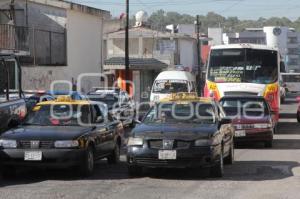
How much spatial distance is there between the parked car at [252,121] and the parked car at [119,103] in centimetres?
669

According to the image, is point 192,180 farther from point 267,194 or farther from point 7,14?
point 7,14

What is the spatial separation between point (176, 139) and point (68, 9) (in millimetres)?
27639

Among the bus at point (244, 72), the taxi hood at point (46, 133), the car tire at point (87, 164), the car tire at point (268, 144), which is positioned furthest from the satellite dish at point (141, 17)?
the car tire at point (87, 164)

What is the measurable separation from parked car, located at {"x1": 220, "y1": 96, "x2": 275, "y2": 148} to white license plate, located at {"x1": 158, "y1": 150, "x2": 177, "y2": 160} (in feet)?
24.1

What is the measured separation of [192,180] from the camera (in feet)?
41.2

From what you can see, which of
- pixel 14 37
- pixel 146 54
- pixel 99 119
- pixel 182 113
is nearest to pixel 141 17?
pixel 146 54

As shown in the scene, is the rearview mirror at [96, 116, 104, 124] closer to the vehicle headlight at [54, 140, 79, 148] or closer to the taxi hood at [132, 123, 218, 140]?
the taxi hood at [132, 123, 218, 140]

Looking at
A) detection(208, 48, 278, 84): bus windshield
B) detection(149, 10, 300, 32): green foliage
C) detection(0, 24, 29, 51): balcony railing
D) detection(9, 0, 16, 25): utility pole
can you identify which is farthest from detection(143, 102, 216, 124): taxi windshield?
detection(149, 10, 300, 32): green foliage

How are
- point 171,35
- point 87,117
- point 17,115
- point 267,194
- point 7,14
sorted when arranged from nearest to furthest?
point 267,194, point 87,117, point 17,115, point 7,14, point 171,35

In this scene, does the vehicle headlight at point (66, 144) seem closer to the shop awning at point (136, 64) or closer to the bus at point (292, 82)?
the shop awning at point (136, 64)

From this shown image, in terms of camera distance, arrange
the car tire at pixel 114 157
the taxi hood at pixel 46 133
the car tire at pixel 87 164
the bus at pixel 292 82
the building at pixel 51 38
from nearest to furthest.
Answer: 1. the taxi hood at pixel 46 133
2. the car tire at pixel 87 164
3. the car tire at pixel 114 157
4. the building at pixel 51 38
5. the bus at pixel 292 82

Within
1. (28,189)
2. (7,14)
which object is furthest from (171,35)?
(28,189)

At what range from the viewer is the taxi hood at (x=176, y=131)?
12541 mm

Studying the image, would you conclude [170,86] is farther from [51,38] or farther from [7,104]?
[7,104]
